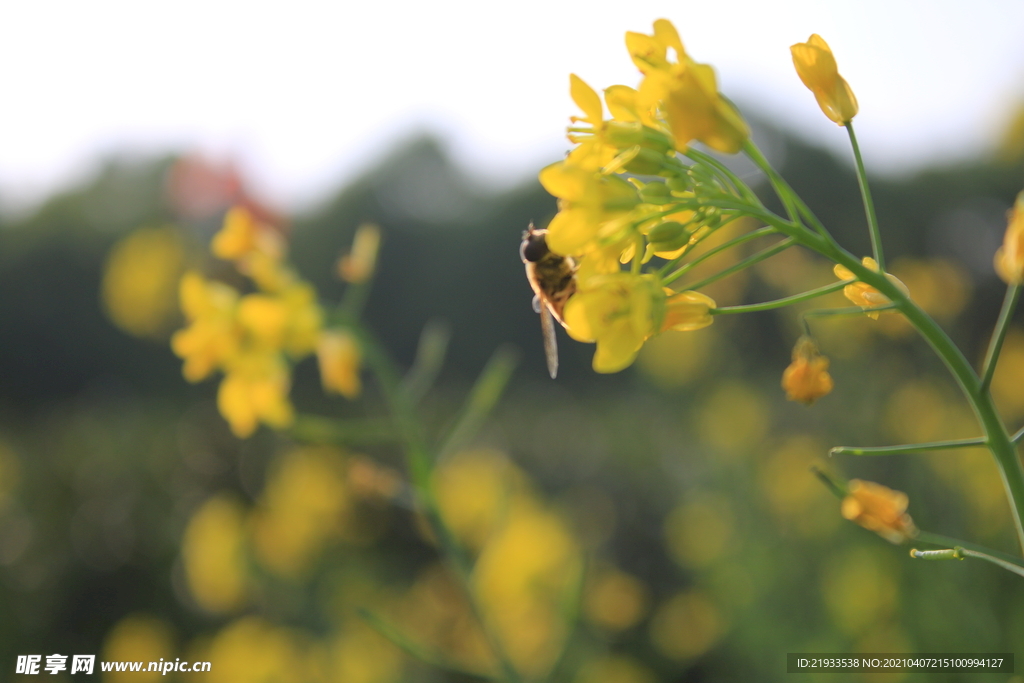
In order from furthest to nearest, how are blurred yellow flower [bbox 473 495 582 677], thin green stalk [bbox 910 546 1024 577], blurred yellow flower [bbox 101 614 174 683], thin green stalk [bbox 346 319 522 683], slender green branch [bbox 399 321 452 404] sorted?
blurred yellow flower [bbox 101 614 174 683] → blurred yellow flower [bbox 473 495 582 677] → slender green branch [bbox 399 321 452 404] → thin green stalk [bbox 346 319 522 683] → thin green stalk [bbox 910 546 1024 577]

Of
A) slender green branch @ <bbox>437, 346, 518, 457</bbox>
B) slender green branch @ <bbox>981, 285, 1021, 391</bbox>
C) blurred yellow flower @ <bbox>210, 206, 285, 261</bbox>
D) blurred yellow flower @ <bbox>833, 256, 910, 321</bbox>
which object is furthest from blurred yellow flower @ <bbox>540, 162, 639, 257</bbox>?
Answer: blurred yellow flower @ <bbox>210, 206, 285, 261</bbox>

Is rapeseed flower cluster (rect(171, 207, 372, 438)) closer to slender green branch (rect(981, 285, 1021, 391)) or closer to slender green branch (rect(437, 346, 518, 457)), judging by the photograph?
slender green branch (rect(437, 346, 518, 457))

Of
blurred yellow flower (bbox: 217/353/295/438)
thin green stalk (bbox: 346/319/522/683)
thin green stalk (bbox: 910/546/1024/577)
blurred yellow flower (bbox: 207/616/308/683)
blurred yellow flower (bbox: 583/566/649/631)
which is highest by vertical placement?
thin green stalk (bbox: 910/546/1024/577)

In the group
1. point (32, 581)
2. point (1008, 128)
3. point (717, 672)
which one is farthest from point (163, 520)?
point (1008, 128)

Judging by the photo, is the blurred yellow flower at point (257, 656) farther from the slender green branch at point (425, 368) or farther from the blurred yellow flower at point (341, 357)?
the slender green branch at point (425, 368)

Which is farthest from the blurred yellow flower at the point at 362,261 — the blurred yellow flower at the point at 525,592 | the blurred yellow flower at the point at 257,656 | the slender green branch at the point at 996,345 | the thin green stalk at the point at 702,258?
the blurred yellow flower at the point at 257,656

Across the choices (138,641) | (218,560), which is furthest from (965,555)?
(138,641)
